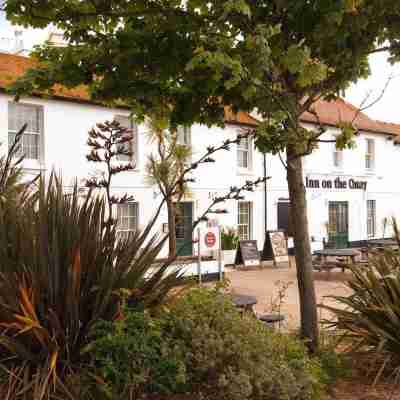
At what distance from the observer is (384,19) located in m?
4.96

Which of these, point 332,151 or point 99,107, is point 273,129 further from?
point 332,151

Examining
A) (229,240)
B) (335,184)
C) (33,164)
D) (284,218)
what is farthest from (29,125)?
(335,184)

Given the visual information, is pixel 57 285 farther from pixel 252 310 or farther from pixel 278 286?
pixel 278 286

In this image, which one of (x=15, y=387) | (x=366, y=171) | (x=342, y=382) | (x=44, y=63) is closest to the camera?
Answer: (x=15, y=387)

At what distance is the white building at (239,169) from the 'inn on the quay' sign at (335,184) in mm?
41

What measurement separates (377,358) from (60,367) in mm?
2868

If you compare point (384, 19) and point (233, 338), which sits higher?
point (384, 19)

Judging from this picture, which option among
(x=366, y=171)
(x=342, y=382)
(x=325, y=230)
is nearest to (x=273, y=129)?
(x=342, y=382)

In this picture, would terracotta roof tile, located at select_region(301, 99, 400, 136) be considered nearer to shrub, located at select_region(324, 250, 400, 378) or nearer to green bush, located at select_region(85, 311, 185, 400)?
shrub, located at select_region(324, 250, 400, 378)

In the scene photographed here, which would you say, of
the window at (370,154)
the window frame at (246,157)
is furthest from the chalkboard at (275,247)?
the window at (370,154)

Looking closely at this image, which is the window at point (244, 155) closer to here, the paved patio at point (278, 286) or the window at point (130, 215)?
the paved patio at point (278, 286)

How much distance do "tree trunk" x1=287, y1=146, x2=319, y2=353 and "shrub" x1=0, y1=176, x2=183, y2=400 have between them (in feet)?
5.66

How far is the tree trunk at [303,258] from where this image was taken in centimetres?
503

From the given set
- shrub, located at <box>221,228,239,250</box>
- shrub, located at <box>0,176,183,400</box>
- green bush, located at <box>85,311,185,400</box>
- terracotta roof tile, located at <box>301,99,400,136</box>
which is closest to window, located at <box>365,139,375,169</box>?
terracotta roof tile, located at <box>301,99,400,136</box>
